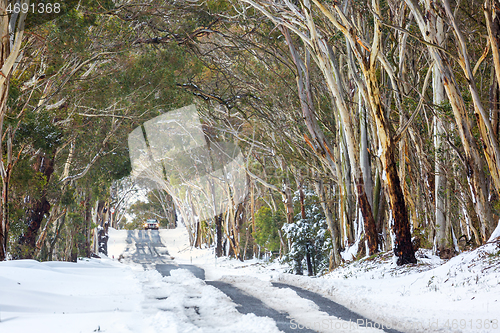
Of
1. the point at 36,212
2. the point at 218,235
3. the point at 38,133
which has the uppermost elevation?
the point at 38,133

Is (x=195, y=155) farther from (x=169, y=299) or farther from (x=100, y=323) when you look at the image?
(x=100, y=323)

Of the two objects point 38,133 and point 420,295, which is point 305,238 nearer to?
point 38,133

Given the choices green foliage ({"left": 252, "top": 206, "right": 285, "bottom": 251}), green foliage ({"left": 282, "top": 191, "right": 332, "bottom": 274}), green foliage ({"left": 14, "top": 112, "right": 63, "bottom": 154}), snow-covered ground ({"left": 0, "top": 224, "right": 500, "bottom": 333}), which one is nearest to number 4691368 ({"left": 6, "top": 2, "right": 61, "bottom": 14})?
green foliage ({"left": 14, "top": 112, "right": 63, "bottom": 154})

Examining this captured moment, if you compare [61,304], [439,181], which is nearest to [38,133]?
[61,304]

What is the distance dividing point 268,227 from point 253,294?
19.5 m

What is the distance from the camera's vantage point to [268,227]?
27.2 m

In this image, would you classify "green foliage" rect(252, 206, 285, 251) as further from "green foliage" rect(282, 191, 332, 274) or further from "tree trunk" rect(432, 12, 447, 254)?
"tree trunk" rect(432, 12, 447, 254)

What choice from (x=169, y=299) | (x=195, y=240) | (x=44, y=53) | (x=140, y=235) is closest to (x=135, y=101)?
(x=44, y=53)

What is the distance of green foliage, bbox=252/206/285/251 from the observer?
27188 mm

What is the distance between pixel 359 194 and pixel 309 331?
729 centimetres

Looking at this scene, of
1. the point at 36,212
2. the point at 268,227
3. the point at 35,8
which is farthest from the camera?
the point at 268,227

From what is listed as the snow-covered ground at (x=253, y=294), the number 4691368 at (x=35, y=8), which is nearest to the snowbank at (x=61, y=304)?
the snow-covered ground at (x=253, y=294)

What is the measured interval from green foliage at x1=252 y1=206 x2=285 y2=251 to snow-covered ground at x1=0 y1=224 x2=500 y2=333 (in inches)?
694

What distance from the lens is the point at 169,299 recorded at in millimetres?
6785
